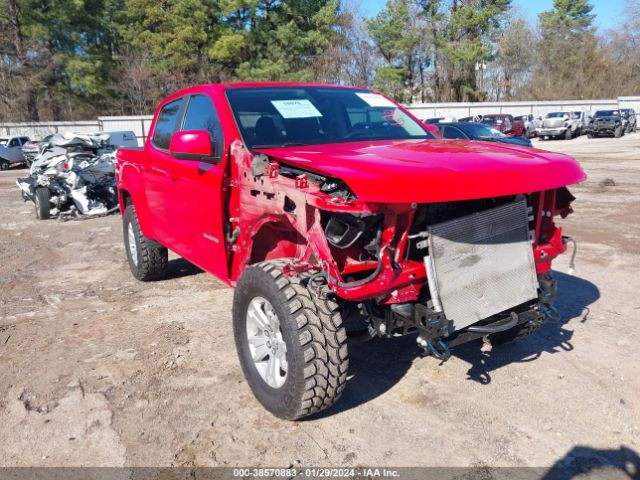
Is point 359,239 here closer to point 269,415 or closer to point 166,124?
point 269,415

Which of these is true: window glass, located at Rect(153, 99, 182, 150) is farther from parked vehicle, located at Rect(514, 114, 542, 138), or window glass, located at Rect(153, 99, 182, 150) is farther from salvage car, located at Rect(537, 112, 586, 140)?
parked vehicle, located at Rect(514, 114, 542, 138)

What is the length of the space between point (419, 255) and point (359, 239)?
13.6 inches

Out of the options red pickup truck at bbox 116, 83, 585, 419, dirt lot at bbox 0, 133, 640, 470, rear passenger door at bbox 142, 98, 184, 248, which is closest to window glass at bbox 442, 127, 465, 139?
dirt lot at bbox 0, 133, 640, 470

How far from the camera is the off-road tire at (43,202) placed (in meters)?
11.2

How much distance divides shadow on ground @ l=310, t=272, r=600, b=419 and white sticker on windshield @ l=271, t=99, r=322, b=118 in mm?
1807

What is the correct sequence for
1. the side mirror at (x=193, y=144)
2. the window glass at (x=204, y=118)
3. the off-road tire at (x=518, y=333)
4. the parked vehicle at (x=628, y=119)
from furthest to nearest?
1. the parked vehicle at (x=628, y=119)
2. the window glass at (x=204, y=118)
3. the side mirror at (x=193, y=144)
4. the off-road tire at (x=518, y=333)

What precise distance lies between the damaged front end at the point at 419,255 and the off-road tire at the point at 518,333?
115 mm

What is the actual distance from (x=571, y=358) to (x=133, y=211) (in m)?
4.49

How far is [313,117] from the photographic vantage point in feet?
13.4

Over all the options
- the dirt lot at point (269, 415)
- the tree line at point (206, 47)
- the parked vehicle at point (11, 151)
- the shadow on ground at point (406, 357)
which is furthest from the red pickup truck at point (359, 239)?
the tree line at point (206, 47)

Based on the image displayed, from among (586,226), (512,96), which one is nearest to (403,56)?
(512,96)

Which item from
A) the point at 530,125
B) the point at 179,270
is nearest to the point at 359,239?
the point at 179,270

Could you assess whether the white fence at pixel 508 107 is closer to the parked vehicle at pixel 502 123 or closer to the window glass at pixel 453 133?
the parked vehicle at pixel 502 123

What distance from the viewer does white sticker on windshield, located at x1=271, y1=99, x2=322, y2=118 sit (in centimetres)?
402
